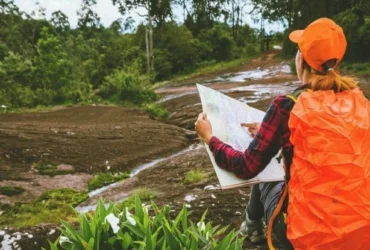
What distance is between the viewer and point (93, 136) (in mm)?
10367

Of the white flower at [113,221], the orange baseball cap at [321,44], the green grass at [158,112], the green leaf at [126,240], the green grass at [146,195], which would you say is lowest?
the green grass at [158,112]

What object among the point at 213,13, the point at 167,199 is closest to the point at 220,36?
→ the point at 213,13

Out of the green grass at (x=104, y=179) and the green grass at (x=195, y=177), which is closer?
the green grass at (x=195, y=177)

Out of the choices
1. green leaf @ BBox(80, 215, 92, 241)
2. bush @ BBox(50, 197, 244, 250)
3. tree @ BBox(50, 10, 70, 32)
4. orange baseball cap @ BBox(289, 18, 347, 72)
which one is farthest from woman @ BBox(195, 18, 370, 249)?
tree @ BBox(50, 10, 70, 32)

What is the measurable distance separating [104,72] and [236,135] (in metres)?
30.0

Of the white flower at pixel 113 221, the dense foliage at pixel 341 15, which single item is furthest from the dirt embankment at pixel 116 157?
the dense foliage at pixel 341 15

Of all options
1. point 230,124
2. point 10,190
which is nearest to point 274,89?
point 10,190

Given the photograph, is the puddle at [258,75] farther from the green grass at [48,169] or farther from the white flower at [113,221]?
the white flower at [113,221]

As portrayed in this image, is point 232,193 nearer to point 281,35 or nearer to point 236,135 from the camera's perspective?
point 236,135

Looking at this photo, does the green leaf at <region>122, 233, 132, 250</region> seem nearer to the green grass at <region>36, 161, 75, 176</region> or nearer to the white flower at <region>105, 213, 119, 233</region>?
the white flower at <region>105, 213, 119, 233</region>

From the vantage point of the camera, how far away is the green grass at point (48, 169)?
7914 millimetres

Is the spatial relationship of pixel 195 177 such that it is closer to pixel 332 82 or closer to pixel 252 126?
pixel 252 126

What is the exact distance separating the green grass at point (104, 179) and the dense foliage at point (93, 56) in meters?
10.8

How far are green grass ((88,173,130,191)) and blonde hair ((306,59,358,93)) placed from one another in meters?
5.97
